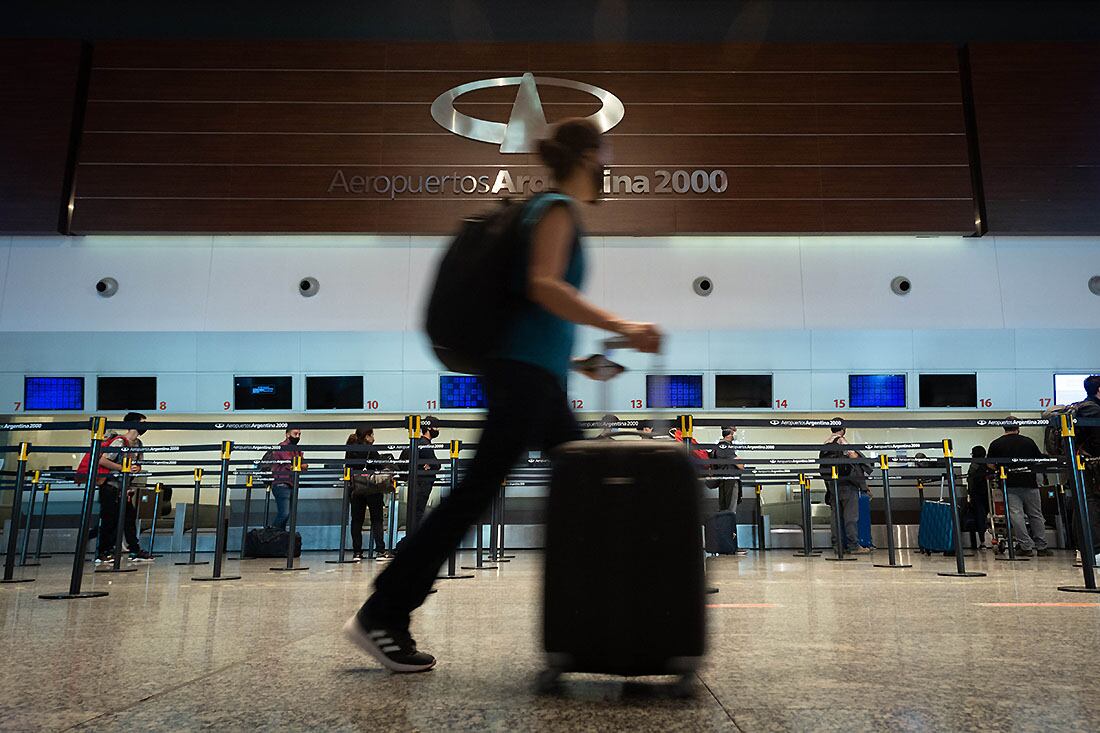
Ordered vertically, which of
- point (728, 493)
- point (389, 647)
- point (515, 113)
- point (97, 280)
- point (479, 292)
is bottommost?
point (389, 647)

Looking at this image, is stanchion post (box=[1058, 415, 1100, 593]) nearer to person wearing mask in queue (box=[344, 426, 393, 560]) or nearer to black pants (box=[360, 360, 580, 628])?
black pants (box=[360, 360, 580, 628])

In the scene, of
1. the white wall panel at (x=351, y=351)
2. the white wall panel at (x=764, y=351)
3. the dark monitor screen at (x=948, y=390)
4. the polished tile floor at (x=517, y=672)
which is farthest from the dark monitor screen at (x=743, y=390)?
the polished tile floor at (x=517, y=672)

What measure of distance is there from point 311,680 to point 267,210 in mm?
8935

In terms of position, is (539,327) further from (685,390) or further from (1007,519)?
(685,390)

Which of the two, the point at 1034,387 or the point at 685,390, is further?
→ the point at 685,390

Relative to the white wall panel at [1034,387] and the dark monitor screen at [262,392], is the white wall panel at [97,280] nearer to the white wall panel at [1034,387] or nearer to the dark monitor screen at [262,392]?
the dark monitor screen at [262,392]

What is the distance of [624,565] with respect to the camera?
1.48 meters

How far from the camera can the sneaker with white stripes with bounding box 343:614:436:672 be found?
5.23 ft

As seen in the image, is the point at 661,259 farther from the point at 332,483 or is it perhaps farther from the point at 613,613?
the point at 613,613

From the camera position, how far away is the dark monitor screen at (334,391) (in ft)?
31.6

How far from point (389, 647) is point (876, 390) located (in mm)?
9111

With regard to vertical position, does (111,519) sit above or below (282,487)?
below

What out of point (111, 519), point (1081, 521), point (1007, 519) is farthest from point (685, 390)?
point (111, 519)

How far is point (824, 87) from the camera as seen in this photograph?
996 cm
